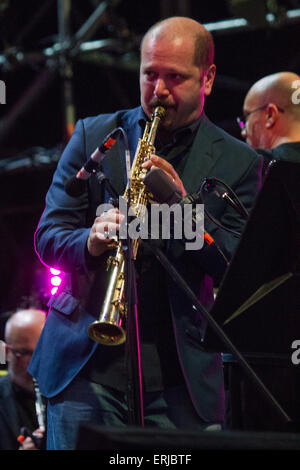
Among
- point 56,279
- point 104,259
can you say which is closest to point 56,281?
point 56,279

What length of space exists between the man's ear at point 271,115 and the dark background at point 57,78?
9.80 ft

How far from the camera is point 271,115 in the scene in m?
3.54

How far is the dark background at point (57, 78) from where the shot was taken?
22.7 ft

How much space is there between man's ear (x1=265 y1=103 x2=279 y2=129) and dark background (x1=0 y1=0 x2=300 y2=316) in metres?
2.99

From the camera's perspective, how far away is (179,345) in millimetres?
2033

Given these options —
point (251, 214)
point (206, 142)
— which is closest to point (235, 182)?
point (206, 142)

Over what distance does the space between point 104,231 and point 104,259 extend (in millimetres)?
220

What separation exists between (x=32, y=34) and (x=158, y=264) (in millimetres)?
7023

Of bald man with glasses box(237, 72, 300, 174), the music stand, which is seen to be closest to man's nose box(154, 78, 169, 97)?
the music stand

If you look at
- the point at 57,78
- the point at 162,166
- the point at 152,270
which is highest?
the point at 57,78

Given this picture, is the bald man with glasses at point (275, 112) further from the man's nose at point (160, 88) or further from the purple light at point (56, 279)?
the purple light at point (56, 279)

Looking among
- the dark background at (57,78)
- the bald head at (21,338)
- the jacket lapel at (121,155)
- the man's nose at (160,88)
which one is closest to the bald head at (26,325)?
the bald head at (21,338)

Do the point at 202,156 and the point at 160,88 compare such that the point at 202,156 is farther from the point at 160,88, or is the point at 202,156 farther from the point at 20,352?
the point at 20,352

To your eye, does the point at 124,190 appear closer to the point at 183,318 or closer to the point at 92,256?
the point at 92,256
